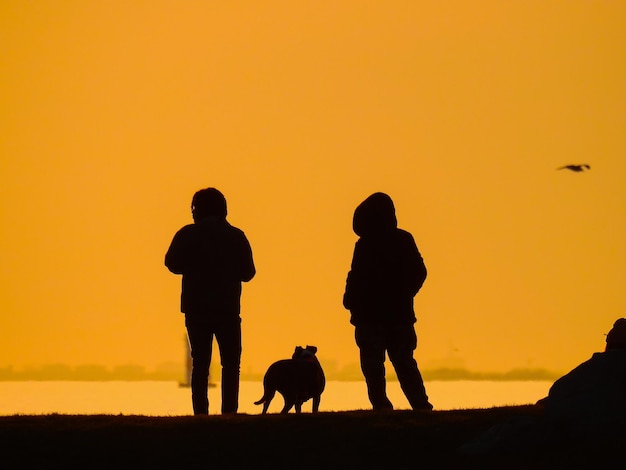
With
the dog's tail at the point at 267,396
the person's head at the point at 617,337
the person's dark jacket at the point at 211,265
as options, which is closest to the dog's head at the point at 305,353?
the dog's tail at the point at 267,396

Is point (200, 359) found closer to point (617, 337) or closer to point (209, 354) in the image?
point (209, 354)

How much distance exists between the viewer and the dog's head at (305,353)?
18.7 meters

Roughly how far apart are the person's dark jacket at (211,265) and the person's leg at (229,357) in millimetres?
173

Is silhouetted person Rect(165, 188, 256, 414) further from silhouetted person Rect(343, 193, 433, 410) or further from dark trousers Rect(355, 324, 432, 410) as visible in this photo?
dark trousers Rect(355, 324, 432, 410)

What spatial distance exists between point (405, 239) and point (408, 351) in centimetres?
136

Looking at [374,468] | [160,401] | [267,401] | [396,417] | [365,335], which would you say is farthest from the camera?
[160,401]

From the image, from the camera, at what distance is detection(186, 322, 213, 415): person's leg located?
681 inches

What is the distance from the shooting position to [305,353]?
18.8 metres

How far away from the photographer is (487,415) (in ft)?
50.3

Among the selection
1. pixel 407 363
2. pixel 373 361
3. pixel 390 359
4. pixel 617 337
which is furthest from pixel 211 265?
pixel 617 337

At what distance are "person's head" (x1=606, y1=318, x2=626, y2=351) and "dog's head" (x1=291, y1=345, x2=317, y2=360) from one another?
5807mm

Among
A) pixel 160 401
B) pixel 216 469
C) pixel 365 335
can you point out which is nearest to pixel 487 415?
pixel 365 335

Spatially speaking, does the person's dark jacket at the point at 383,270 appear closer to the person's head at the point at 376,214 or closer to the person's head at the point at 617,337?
the person's head at the point at 376,214

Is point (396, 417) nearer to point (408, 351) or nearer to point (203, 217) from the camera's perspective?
point (408, 351)
